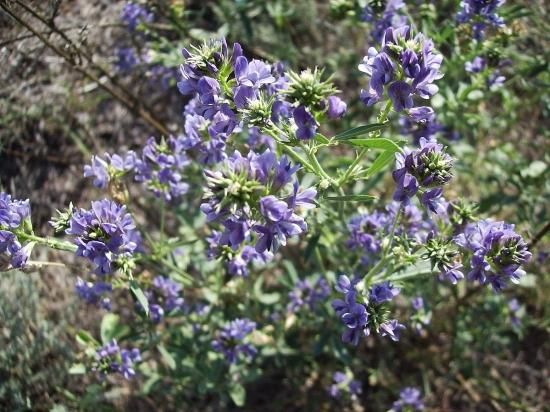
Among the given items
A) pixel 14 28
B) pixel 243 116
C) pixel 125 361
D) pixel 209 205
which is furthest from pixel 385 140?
pixel 14 28

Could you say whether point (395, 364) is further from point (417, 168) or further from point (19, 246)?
point (19, 246)

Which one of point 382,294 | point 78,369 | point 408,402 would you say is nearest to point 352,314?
point 382,294

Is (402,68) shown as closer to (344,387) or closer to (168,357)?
(168,357)

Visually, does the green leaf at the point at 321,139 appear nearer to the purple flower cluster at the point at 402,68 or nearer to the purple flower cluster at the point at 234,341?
the purple flower cluster at the point at 402,68

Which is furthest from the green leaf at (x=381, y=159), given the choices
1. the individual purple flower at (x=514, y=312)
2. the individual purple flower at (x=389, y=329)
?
the individual purple flower at (x=514, y=312)

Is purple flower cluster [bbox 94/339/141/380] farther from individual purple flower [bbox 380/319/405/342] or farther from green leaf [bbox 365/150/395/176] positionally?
green leaf [bbox 365/150/395/176]
